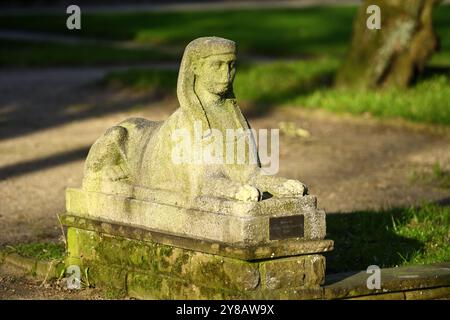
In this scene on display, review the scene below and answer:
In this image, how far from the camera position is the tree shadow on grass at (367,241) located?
867 cm

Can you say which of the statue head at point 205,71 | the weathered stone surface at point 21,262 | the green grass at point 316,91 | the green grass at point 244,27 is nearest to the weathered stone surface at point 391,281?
the statue head at point 205,71

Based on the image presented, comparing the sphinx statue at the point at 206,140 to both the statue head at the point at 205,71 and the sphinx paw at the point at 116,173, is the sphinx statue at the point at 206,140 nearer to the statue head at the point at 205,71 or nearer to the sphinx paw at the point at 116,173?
the statue head at the point at 205,71

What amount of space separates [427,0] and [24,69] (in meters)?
7.90

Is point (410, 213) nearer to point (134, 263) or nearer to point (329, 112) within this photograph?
point (134, 263)

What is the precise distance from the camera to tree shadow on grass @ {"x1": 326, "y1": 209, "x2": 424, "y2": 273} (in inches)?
341

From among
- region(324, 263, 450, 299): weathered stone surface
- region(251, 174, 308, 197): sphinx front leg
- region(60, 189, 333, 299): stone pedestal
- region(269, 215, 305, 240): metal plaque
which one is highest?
region(251, 174, 308, 197): sphinx front leg

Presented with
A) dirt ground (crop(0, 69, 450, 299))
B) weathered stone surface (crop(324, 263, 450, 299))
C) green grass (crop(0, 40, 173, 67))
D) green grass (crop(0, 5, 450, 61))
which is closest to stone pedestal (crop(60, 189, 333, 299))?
weathered stone surface (crop(324, 263, 450, 299))

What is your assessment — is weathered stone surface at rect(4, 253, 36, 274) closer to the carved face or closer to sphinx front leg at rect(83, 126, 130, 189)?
sphinx front leg at rect(83, 126, 130, 189)

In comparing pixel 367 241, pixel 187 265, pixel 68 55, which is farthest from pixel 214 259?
pixel 68 55

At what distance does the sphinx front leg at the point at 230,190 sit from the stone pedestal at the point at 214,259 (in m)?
0.07

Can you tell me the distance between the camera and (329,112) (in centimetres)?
Answer: 1578

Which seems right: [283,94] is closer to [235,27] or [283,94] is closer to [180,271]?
[180,271]

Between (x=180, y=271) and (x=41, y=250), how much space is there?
1.84 meters
